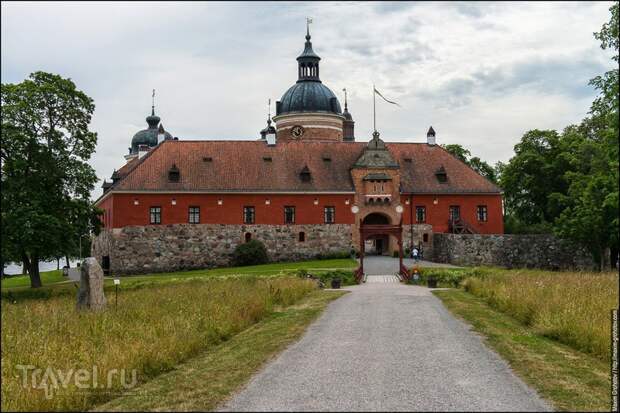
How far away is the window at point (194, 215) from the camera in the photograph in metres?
44.5

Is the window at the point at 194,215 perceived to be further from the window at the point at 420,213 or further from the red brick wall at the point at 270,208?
the window at the point at 420,213

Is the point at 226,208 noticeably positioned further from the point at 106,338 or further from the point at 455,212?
the point at 106,338

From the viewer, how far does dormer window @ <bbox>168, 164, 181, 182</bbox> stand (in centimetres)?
4439

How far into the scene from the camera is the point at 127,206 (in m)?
43.2

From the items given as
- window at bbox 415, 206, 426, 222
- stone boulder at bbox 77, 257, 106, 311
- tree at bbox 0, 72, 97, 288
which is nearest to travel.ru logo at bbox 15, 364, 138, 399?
stone boulder at bbox 77, 257, 106, 311

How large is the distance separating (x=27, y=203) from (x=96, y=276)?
13711 millimetres

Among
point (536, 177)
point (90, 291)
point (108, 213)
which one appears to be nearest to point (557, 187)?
point (536, 177)

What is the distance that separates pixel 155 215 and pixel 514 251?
80.8ft

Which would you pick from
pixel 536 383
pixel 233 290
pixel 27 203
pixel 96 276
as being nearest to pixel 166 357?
pixel 536 383

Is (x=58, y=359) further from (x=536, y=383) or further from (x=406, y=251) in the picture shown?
(x=406, y=251)

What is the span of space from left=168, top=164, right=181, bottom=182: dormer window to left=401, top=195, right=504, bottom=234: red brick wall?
16.5 m

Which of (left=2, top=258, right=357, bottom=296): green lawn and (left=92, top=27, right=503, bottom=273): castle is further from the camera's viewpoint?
(left=92, top=27, right=503, bottom=273): castle

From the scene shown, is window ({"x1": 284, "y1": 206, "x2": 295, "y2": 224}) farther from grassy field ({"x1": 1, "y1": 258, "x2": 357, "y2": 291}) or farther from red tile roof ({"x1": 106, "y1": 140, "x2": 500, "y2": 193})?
grassy field ({"x1": 1, "y1": 258, "x2": 357, "y2": 291})

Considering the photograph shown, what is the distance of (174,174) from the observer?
146 feet
